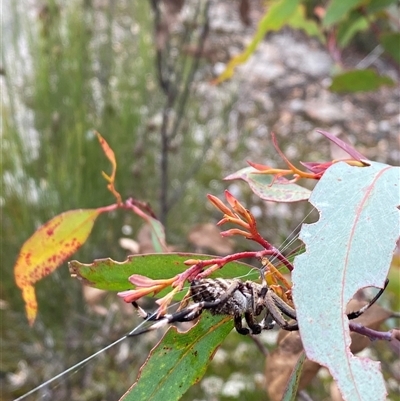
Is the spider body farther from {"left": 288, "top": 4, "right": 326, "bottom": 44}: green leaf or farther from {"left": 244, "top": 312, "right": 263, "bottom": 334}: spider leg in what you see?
{"left": 288, "top": 4, "right": 326, "bottom": 44}: green leaf

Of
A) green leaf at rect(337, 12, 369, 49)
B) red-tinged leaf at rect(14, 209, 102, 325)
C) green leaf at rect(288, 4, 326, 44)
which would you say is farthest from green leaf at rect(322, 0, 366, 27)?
red-tinged leaf at rect(14, 209, 102, 325)

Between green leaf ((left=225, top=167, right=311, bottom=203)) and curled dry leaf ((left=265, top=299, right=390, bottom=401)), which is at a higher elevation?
green leaf ((left=225, top=167, right=311, bottom=203))

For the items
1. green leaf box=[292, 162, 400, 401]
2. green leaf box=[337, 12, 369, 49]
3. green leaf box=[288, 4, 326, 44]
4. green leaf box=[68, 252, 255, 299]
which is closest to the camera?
green leaf box=[292, 162, 400, 401]

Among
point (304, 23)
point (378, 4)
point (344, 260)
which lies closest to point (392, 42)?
point (378, 4)

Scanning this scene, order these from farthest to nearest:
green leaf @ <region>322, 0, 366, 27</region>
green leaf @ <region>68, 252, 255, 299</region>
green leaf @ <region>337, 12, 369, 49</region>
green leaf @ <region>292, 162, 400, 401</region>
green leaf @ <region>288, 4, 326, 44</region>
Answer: green leaf @ <region>288, 4, 326, 44</region>
green leaf @ <region>337, 12, 369, 49</region>
green leaf @ <region>322, 0, 366, 27</region>
green leaf @ <region>68, 252, 255, 299</region>
green leaf @ <region>292, 162, 400, 401</region>

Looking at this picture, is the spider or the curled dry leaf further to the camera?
the curled dry leaf
